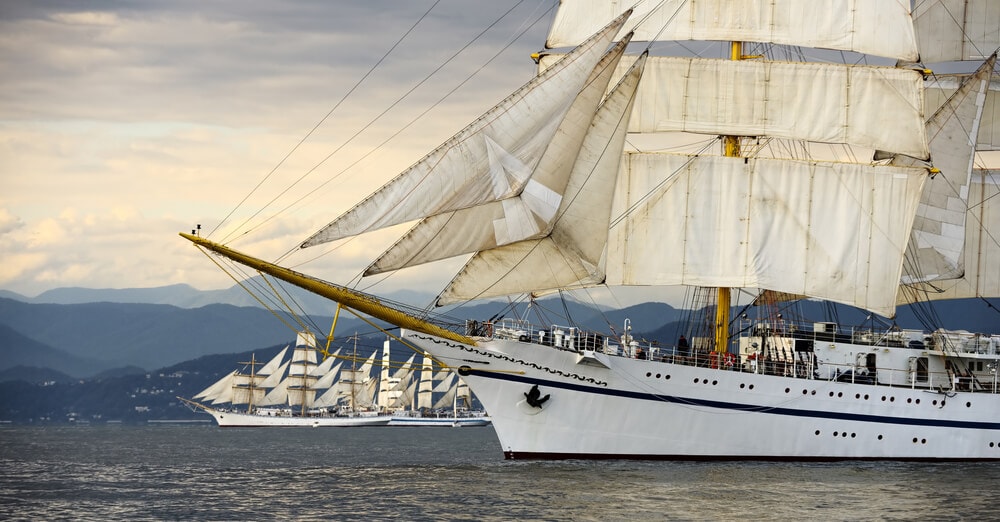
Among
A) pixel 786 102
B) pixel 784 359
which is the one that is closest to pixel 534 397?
pixel 784 359

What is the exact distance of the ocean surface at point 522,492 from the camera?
3381 cm

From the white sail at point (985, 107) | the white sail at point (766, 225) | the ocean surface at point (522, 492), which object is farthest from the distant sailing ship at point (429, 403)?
the ocean surface at point (522, 492)

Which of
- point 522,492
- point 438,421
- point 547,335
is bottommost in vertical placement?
point 438,421

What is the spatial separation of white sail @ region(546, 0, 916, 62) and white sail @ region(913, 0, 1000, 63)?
9286 mm

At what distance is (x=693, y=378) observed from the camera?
47.0 m

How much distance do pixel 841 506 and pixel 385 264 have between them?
51.8 ft

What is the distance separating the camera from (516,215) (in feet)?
135

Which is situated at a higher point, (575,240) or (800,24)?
(800,24)

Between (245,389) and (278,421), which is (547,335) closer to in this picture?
(278,421)

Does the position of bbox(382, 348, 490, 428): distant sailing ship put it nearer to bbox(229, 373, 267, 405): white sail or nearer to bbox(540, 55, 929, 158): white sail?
bbox(229, 373, 267, 405): white sail

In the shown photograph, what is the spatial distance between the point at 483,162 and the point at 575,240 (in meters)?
6.67

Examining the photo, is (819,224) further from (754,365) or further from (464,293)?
(464,293)

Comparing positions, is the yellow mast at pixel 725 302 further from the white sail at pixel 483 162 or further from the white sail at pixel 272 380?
the white sail at pixel 272 380

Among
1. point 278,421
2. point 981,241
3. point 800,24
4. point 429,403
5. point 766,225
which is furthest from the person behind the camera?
point 429,403
